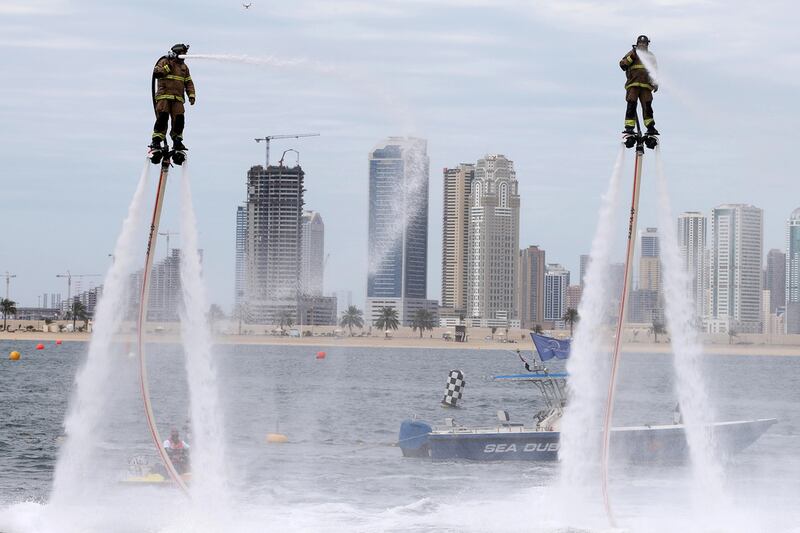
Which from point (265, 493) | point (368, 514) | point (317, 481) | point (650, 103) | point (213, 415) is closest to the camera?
point (650, 103)

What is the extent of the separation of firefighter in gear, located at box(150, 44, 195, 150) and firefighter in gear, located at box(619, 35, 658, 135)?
34.5 feet

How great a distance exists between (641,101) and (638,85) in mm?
431

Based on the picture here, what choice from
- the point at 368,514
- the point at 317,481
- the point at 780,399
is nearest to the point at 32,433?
the point at 317,481

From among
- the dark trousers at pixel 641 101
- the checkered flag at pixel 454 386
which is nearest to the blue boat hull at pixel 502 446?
the checkered flag at pixel 454 386

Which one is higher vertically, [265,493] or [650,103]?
[650,103]

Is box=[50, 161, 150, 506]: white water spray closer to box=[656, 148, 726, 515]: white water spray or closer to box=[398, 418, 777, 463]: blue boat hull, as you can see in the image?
box=[656, 148, 726, 515]: white water spray

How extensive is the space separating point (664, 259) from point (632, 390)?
111113 millimetres

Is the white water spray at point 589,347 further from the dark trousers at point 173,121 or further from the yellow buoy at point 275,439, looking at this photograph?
the yellow buoy at point 275,439

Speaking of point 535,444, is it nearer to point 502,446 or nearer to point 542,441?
point 542,441

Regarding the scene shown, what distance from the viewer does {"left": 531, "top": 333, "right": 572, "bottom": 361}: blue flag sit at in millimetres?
55531

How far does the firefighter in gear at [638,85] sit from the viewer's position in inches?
1287

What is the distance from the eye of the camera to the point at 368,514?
45844 mm

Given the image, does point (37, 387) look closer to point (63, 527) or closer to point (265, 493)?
point (265, 493)

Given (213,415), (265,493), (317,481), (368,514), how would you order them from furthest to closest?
(317,481), (265,493), (368,514), (213,415)
